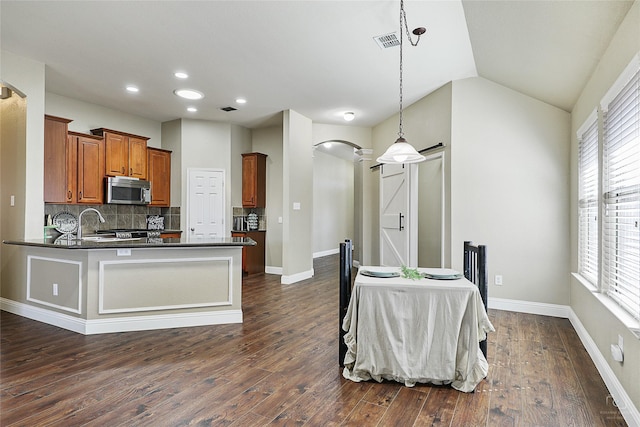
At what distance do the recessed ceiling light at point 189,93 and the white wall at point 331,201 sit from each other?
15.5ft

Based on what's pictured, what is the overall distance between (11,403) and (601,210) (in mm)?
4369

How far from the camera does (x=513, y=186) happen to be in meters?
4.19

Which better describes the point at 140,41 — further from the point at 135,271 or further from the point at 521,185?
the point at 521,185

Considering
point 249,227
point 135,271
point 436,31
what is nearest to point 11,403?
point 135,271

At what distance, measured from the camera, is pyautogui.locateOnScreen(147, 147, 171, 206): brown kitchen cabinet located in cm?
621

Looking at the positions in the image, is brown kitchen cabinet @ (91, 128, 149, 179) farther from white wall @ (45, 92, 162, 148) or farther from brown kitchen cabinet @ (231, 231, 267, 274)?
brown kitchen cabinet @ (231, 231, 267, 274)

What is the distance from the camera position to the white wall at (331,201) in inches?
381

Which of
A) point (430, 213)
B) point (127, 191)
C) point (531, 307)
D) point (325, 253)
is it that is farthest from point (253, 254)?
point (531, 307)

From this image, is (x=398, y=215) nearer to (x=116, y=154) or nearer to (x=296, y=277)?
(x=296, y=277)

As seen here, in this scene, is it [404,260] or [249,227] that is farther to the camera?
[249,227]

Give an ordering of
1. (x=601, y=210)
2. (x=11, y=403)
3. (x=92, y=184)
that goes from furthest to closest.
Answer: (x=92, y=184), (x=601, y=210), (x=11, y=403)

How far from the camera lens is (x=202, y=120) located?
6.50 m

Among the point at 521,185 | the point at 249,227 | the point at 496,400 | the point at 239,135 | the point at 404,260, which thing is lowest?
the point at 496,400

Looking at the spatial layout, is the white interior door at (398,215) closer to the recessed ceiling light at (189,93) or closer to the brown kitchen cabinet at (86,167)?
the recessed ceiling light at (189,93)
